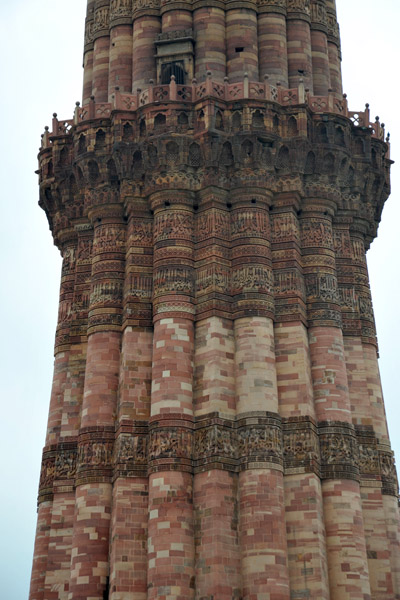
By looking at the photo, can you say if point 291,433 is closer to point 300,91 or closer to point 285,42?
point 300,91

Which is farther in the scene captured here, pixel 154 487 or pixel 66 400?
pixel 66 400

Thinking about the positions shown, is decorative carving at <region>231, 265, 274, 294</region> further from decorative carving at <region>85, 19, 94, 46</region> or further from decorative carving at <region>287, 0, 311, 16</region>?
decorative carving at <region>85, 19, 94, 46</region>

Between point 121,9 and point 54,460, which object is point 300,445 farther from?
point 121,9

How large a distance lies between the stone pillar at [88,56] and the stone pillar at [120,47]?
1.24 m

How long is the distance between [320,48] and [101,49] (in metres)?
6.40

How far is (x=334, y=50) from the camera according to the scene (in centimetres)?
3148

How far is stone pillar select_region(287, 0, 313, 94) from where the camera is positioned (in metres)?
29.4

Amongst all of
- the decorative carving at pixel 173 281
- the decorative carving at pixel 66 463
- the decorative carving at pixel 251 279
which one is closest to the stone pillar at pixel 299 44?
the decorative carving at pixel 251 279

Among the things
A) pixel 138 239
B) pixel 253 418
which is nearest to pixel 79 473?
pixel 253 418

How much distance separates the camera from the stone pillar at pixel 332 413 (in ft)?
76.9

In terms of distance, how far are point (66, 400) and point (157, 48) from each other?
10179 mm

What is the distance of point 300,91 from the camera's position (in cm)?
2755

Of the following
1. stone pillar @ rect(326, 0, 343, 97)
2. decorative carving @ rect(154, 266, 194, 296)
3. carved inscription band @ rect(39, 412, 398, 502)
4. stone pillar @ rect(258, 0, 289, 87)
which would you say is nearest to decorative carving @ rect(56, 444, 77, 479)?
carved inscription band @ rect(39, 412, 398, 502)

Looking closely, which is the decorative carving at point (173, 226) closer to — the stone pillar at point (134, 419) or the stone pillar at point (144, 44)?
the stone pillar at point (134, 419)
